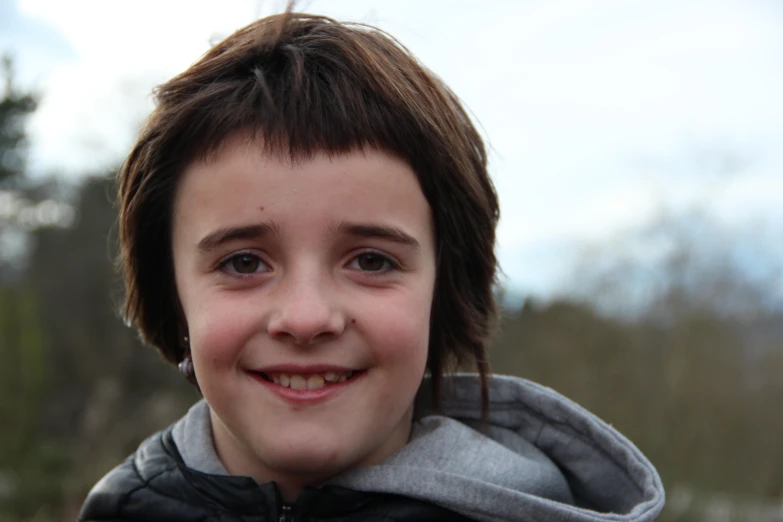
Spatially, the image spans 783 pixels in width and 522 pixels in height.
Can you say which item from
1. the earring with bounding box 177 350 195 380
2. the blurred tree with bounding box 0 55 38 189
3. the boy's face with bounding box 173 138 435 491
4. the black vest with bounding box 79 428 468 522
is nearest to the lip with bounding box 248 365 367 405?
the boy's face with bounding box 173 138 435 491

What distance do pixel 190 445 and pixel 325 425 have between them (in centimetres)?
48

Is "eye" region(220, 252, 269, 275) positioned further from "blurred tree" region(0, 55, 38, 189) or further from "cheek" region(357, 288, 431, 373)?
"blurred tree" region(0, 55, 38, 189)

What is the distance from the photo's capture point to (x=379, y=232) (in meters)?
1.60

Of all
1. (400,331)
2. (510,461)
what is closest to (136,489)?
(400,331)

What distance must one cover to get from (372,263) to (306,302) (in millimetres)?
206

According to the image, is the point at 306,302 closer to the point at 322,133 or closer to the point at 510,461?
the point at 322,133

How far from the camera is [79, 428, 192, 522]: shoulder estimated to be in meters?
1.74

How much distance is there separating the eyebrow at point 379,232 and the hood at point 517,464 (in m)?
0.51

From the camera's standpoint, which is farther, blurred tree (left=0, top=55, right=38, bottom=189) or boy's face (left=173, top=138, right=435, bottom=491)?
blurred tree (left=0, top=55, right=38, bottom=189)

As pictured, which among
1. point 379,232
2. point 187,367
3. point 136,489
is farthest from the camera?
point 187,367

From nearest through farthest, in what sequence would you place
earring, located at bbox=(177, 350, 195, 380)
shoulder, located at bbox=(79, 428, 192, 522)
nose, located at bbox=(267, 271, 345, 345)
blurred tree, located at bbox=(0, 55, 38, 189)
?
nose, located at bbox=(267, 271, 345, 345) < shoulder, located at bbox=(79, 428, 192, 522) < earring, located at bbox=(177, 350, 195, 380) < blurred tree, located at bbox=(0, 55, 38, 189)

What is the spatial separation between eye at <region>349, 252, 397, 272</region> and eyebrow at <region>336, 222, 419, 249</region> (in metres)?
0.05

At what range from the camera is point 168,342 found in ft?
6.86

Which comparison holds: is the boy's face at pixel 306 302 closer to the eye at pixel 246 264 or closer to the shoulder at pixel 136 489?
the eye at pixel 246 264
